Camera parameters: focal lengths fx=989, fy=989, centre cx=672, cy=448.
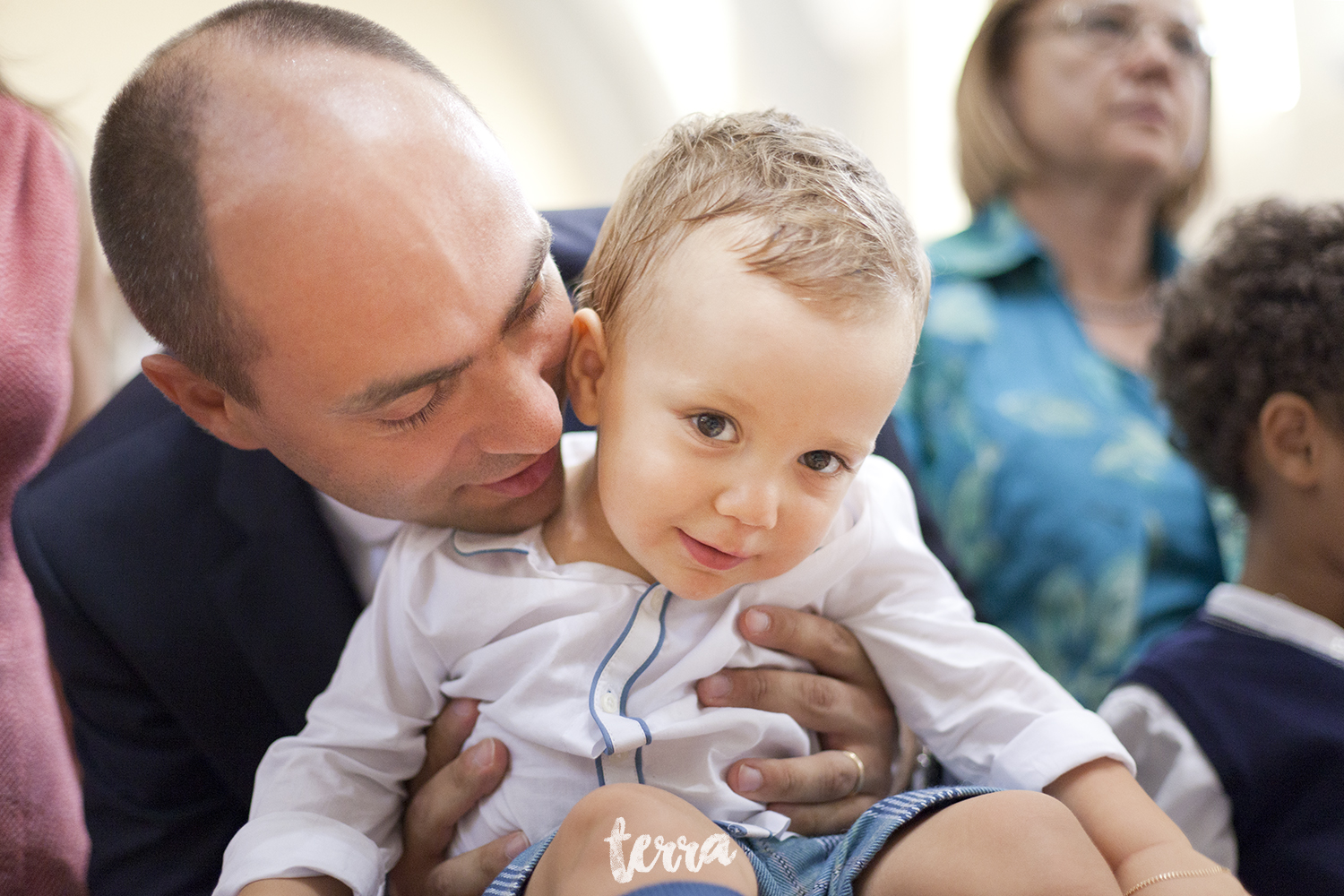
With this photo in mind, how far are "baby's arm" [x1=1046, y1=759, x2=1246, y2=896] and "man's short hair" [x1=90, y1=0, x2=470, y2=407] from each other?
0.80 metres

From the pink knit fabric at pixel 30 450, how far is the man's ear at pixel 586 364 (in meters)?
0.69

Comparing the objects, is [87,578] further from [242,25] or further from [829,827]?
[829,827]

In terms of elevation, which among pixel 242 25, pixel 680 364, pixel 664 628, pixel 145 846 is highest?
pixel 242 25

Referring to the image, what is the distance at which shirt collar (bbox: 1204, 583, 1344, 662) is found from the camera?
122 cm

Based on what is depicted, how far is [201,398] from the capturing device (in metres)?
0.92

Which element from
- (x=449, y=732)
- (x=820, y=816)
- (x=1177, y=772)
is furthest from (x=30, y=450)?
(x=1177, y=772)

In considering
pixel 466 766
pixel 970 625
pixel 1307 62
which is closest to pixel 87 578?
pixel 466 766

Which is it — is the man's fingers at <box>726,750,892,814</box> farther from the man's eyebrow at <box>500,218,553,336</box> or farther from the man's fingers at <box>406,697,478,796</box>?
the man's eyebrow at <box>500,218,553,336</box>

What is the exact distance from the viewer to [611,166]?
2.79m

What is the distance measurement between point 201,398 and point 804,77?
231 cm

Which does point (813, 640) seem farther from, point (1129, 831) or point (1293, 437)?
point (1293, 437)

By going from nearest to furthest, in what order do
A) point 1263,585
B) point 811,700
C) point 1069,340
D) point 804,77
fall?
point 811,700, point 1263,585, point 1069,340, point 804,77

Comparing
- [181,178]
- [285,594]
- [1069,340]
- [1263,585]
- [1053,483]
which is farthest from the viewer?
[1069,340]

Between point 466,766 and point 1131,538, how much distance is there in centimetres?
116
